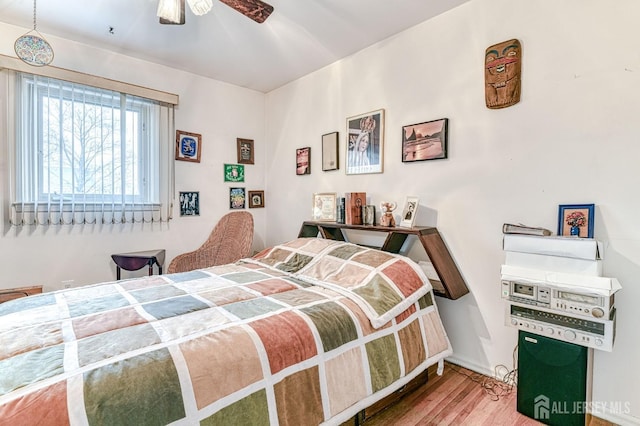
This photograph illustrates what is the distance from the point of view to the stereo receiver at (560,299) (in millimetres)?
1382

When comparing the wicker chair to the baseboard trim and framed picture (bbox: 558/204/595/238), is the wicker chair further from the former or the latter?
framed picture (bbox: 558/204/595/238)

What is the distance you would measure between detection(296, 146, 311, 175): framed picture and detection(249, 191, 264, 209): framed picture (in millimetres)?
664

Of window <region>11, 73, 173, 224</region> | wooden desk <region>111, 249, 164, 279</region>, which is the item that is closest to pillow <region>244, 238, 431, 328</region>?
wooden desk <region>111, 249, 164, 279</region>

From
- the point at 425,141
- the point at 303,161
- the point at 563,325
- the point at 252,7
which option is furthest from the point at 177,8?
the point at 563,325

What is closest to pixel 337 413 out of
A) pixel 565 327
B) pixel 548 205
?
pixel 565 327

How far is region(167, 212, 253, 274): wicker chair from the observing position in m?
3.03

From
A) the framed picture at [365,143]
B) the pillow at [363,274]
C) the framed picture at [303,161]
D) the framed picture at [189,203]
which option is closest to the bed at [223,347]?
the pillow at [363,274]

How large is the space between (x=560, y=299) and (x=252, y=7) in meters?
2.12

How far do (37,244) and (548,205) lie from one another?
365 centimetres

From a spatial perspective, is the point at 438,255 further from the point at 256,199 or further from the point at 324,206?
the point at 256,199

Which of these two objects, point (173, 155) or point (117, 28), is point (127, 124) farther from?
point (117, 28)

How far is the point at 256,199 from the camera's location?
3.79 meters

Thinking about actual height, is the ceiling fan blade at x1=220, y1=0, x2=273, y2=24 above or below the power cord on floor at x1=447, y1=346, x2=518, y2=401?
above

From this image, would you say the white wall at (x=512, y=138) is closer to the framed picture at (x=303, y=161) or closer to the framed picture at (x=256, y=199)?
the framed picture at (x=303, y=161)
